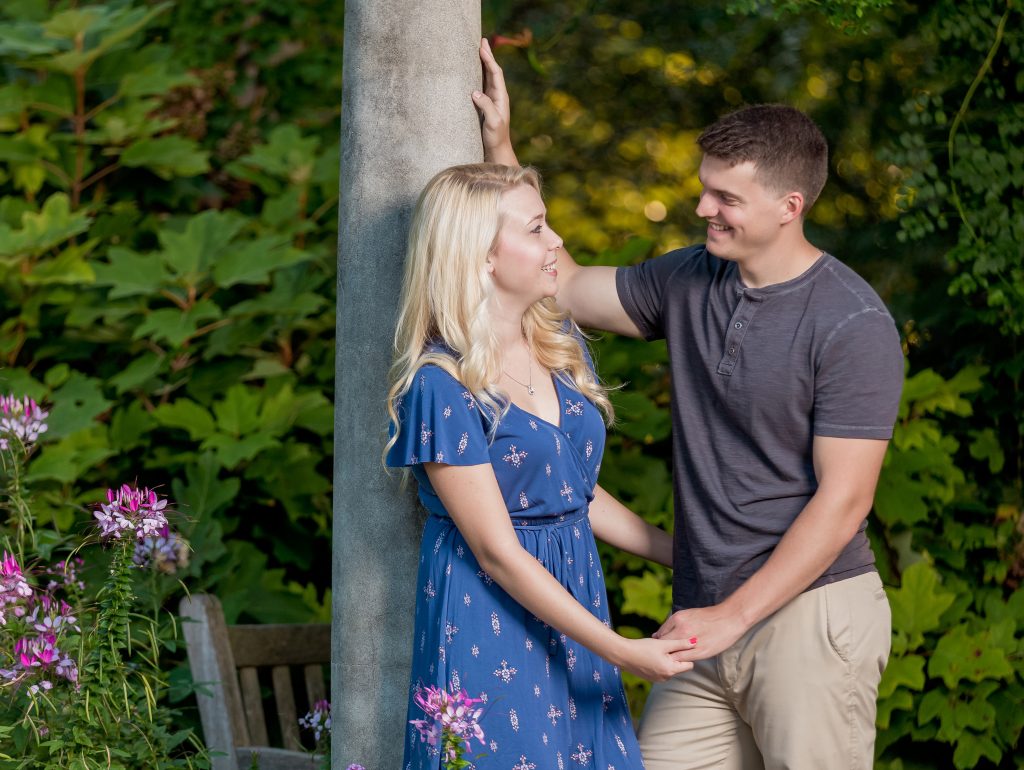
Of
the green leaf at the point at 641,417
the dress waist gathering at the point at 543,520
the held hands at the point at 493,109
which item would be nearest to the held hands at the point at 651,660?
the dress waist gathering at the point at 543,520

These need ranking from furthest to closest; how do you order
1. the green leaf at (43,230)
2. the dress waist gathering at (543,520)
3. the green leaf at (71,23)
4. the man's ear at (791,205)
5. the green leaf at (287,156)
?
1. the green leaf at (287,156)
2. the green leaf at (71,23)
3. the green leaf at (43,230)
4. the man's ear at (791,205)
5. the dress waist gathering at (543,520)

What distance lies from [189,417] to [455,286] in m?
2.02

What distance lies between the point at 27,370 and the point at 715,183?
276 centimetres

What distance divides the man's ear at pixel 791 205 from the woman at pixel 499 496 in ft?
1.70

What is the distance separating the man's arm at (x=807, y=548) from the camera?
2.61 m

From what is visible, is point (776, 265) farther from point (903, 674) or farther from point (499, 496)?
point (903, 674)

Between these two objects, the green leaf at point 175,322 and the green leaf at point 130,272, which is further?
the green leaf at point 130,272

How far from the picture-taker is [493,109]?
9.18 feet

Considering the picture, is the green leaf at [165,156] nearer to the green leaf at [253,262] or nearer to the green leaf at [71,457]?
the green leaf at [253,262]

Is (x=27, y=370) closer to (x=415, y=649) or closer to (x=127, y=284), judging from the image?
(x=127, y=284)

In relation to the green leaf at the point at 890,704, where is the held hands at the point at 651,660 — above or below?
above

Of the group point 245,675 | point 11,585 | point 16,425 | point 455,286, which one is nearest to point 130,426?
point 245,675

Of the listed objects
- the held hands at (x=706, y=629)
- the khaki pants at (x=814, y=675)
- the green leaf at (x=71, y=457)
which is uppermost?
the green leaf at (x=71, y=457)

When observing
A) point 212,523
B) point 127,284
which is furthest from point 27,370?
point 212,523
